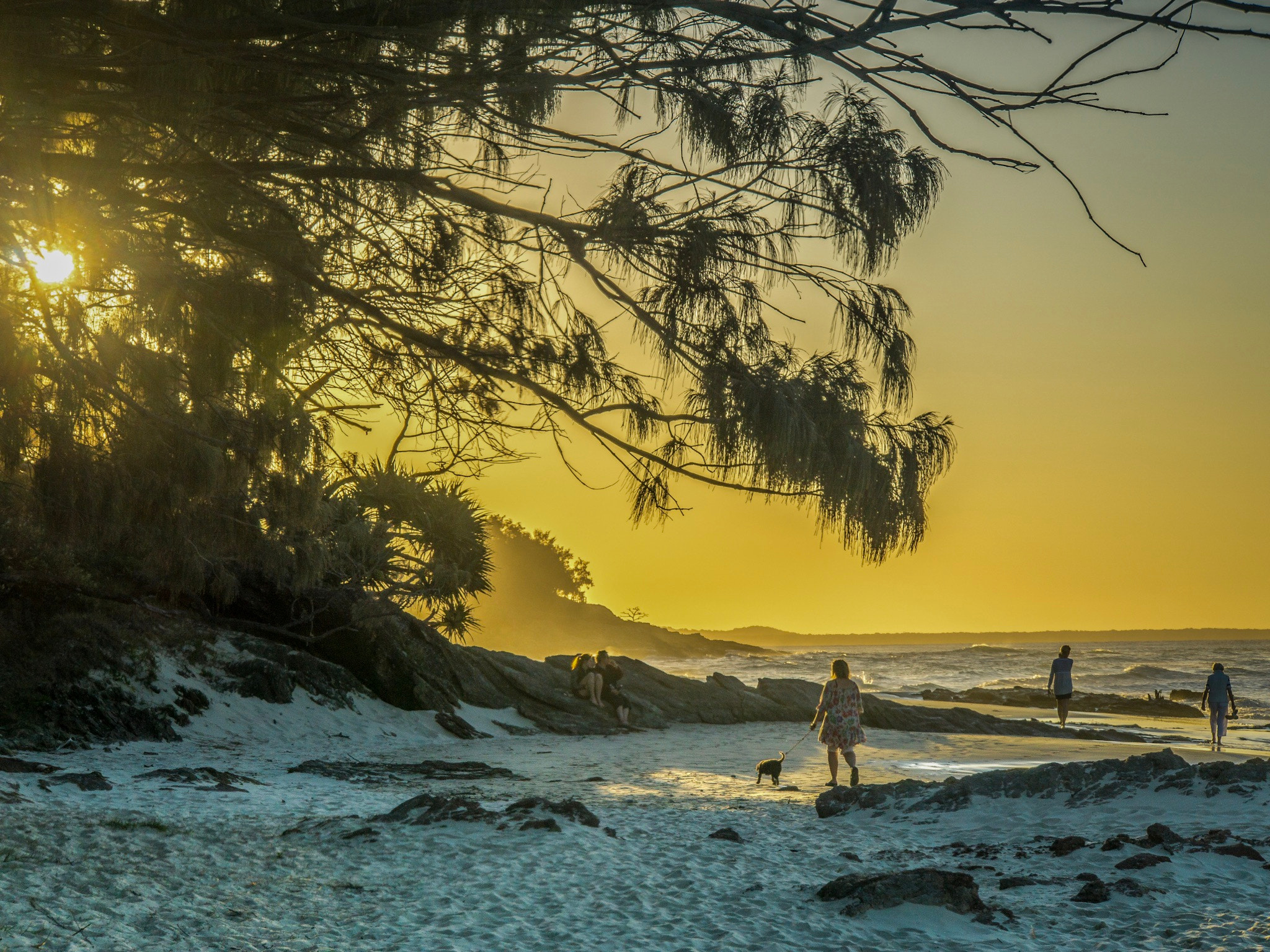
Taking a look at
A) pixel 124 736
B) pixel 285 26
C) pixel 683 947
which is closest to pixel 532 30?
pixel 285 26

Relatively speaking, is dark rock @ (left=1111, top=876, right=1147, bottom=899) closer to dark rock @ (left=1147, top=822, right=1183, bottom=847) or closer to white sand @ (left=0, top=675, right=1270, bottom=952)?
white sand @ (left=0, top=675, right=1270, bottom=952)

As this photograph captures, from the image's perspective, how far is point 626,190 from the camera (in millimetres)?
4609

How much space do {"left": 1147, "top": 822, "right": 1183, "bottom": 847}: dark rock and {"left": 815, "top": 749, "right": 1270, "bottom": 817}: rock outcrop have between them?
1.31 m

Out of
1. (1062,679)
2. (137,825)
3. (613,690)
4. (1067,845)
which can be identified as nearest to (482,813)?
(137,825)

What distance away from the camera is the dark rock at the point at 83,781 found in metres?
7.36

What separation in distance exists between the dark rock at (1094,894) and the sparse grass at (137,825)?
5.39 metres

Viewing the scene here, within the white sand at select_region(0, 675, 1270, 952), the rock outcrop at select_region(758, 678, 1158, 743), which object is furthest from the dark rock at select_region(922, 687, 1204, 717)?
the white sand at select_region(0, 675, 1270, 952)

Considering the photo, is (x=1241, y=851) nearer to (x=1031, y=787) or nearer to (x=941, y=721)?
(x=1031, y=787)

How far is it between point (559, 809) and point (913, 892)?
9.25ft

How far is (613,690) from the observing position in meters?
16.8

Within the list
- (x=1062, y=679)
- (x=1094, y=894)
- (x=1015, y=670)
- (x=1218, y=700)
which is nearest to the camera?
(x=1094, y=894)

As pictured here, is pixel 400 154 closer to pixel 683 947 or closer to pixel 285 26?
pixel 285 26

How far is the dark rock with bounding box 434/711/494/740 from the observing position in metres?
13.9

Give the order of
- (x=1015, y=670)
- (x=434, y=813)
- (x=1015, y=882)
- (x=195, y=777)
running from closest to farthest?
(x=1015, y=882) → (x=434, y=813) → (x=195, y=777) → (x=1015, y=670)
